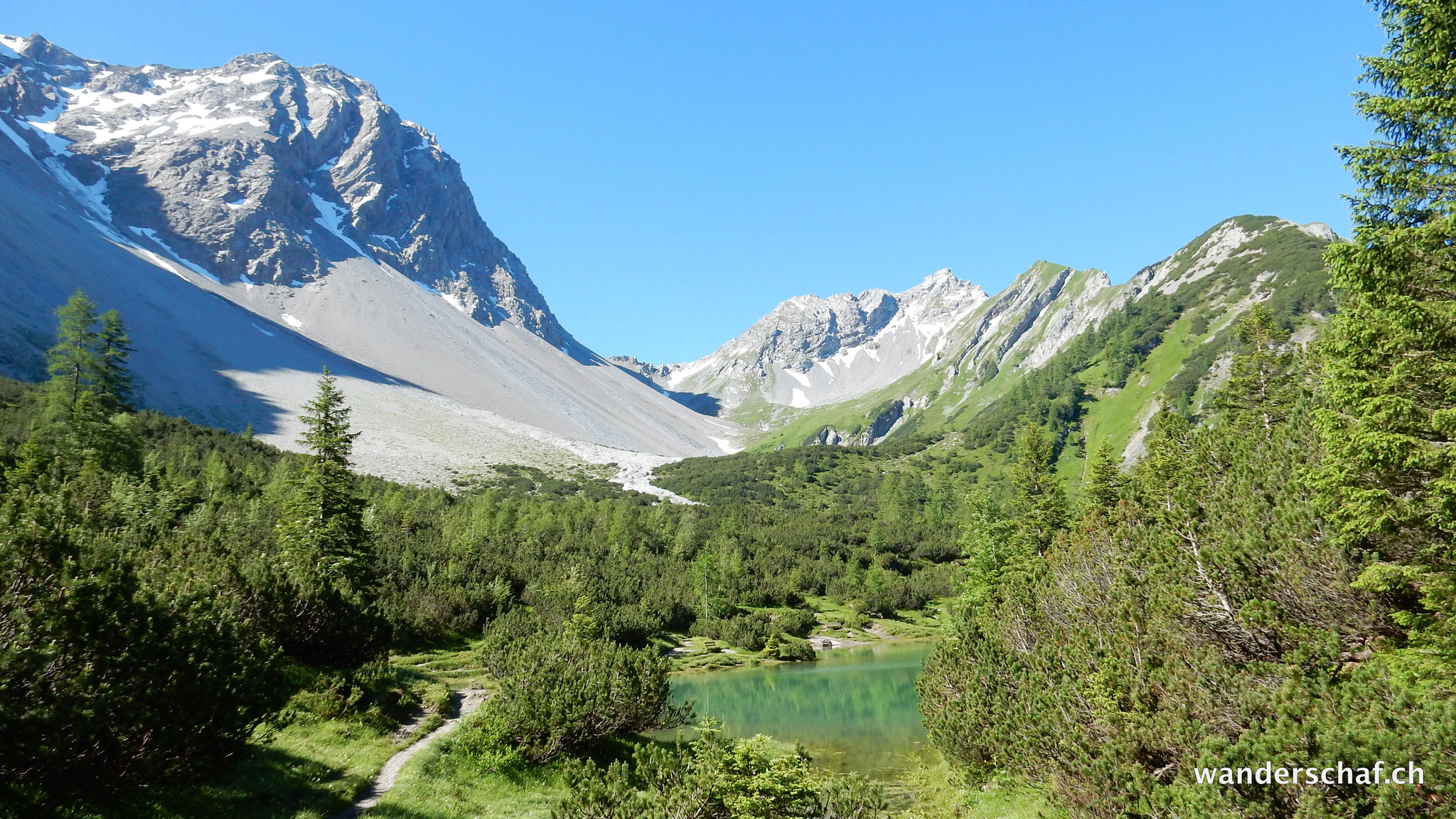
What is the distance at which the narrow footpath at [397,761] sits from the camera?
49.2 ft

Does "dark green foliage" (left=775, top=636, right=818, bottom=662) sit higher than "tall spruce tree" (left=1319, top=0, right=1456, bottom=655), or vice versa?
"tall spruce tree" (left=1319, top=0, right=1456, bottom=655)

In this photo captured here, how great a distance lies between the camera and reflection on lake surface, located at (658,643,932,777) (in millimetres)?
29203

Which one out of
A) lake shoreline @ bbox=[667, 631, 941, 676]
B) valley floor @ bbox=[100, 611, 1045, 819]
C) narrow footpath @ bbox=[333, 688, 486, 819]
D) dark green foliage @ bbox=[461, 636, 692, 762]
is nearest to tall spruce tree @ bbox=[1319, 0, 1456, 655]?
valley floor @ bbox=[100, 611, 1045, 819]

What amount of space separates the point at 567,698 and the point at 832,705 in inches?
946

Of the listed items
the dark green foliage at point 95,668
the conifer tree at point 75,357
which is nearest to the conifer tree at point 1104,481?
the dark green foliage at point 95,668

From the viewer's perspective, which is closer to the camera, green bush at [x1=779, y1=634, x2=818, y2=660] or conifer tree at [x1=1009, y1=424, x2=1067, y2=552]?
conifer tree at [x1=1009, y1=424, x2=1067, y2=552]

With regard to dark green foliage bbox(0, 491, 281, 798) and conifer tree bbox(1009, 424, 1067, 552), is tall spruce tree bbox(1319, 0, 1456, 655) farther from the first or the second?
conifer tree bbox(1009, 424, 1067, 552)

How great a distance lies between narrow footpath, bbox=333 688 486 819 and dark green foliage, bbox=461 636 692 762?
163 cm

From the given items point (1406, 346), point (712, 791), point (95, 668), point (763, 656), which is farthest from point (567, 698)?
point (763, 656)

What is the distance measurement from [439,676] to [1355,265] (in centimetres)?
3977

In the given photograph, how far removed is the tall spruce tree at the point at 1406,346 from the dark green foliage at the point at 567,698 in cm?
1959

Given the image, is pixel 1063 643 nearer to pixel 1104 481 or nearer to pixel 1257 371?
pixel 1104 481

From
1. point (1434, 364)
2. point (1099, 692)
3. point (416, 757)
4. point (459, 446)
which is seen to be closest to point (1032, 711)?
point (1099, 692)

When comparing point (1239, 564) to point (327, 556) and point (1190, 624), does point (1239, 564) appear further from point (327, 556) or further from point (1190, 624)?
point (327, 556)
